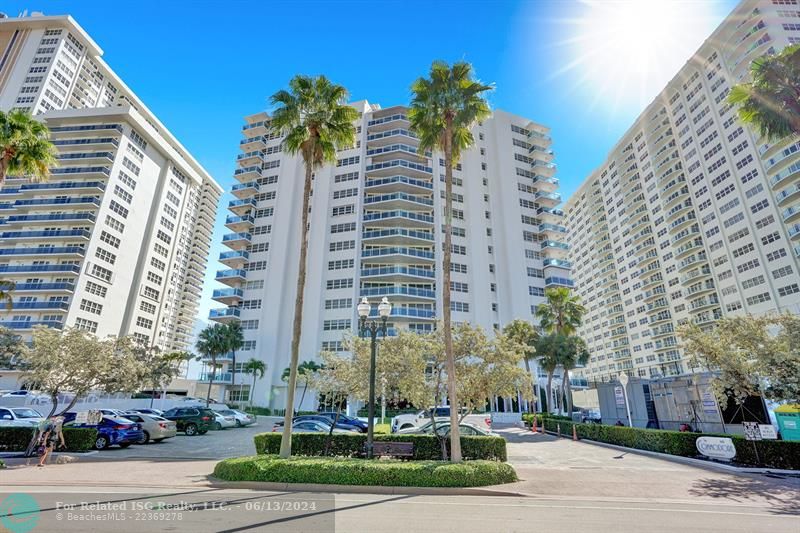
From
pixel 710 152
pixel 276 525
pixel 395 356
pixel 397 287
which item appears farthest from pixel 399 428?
pixel 710 152

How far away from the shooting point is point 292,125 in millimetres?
17984

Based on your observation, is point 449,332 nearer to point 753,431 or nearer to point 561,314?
point 753,431

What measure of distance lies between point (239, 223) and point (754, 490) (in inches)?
2588

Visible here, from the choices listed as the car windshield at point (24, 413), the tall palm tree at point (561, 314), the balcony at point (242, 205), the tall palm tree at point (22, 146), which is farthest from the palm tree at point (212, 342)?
the tall palm tree at point (561, 314)

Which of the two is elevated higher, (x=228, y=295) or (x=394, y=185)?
(x=394, y=185)

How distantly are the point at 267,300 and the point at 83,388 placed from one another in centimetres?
3911

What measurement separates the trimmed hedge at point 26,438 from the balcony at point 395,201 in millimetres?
45871

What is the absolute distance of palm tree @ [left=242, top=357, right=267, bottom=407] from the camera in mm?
52562

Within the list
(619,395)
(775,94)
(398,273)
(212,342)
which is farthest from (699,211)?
(212,342)

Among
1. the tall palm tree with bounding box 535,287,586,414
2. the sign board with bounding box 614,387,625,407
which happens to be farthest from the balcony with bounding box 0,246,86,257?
the sign board with bounding box 614,387,625,407

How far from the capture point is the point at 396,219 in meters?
57.9

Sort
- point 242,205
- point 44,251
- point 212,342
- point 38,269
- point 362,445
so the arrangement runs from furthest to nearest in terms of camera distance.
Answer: point 242,205
point 44,251
point 38,269
point 212,342
point 362,445

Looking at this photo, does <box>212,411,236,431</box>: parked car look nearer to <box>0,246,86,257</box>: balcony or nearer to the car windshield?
the car windshield

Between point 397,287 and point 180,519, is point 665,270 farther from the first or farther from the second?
point 180,519
